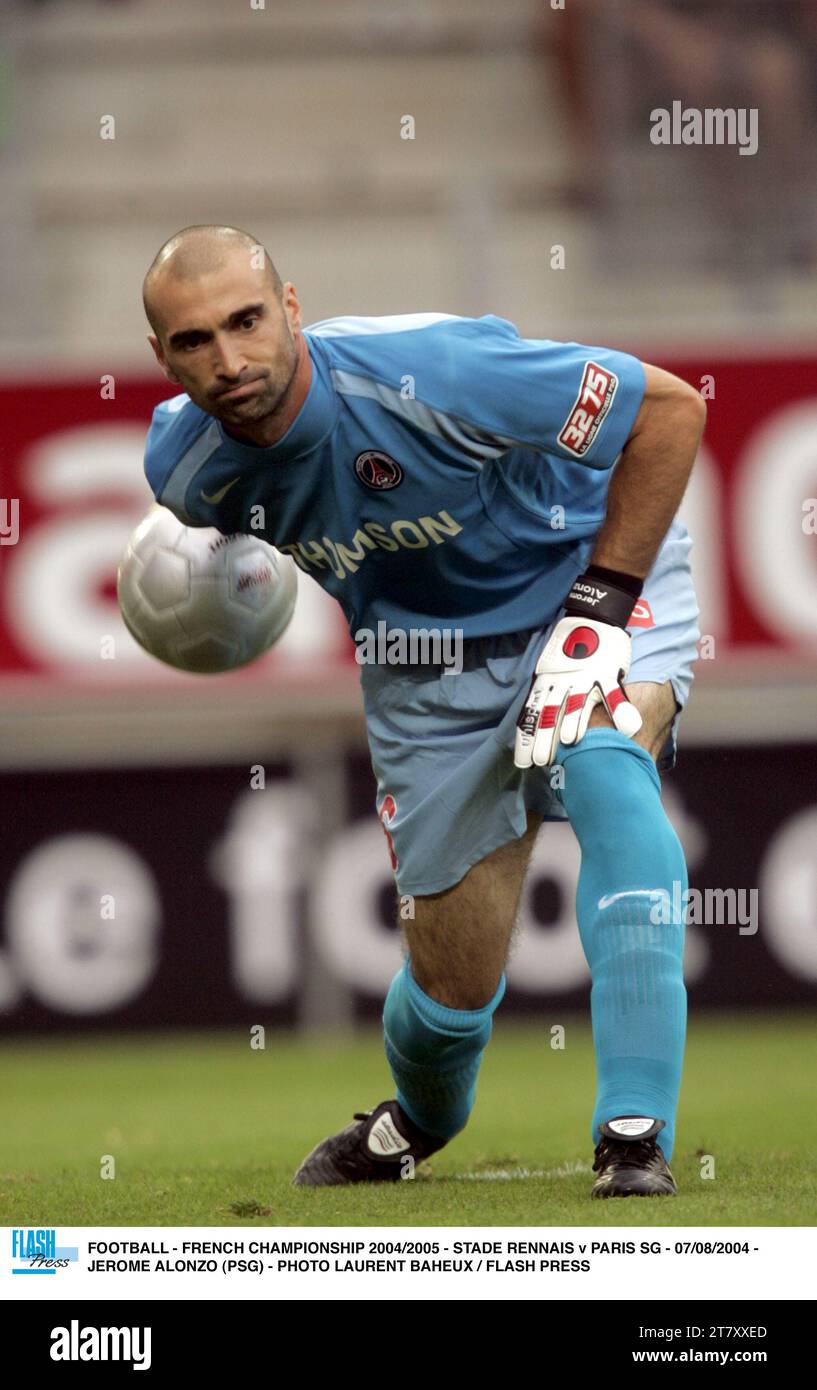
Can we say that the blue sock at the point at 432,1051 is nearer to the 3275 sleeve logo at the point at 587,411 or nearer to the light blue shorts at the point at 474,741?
the light blue shorts at the point at 474,741

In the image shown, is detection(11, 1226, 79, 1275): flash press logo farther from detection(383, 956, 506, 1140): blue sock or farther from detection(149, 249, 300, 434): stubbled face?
detection(149, 249, 300, 434): stubbled face

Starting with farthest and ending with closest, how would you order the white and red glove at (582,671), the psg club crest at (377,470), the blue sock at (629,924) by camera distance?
1. the psg club crest at (377,470)
2. the white and red glove at (582,671)
3. the blue sock at (629,924)

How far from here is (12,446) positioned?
8.31 metres

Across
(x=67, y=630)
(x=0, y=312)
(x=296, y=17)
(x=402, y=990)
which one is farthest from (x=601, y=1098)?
(x=296, y=17)

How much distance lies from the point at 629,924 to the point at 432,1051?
0.76m

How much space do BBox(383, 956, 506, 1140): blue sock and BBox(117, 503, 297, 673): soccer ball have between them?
775mm

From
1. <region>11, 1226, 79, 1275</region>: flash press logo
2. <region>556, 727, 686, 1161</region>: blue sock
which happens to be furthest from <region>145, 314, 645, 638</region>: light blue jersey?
<region>11, 1226, 79, 1275</region>: flash press logo

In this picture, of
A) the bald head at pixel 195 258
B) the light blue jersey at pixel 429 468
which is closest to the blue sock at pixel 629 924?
the light blue jersey at pixel 429 468

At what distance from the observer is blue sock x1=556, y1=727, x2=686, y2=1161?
3365 mm

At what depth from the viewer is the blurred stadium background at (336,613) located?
819 cm

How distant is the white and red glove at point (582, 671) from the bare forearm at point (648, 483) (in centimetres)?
5

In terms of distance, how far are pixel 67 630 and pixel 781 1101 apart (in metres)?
3.69
